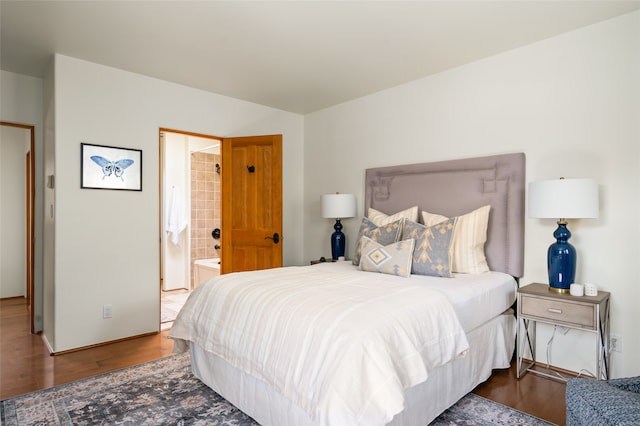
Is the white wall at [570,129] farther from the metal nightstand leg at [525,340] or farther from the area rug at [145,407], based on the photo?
the area rug at [145,407]

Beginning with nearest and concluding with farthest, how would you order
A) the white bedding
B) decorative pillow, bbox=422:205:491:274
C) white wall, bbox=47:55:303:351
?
1. the white bedding
2. decorative pillow, bbox=422:205:491:274
3. white wall, bbox=47:55:303:351

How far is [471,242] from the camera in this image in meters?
2.92

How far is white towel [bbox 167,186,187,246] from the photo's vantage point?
592cm

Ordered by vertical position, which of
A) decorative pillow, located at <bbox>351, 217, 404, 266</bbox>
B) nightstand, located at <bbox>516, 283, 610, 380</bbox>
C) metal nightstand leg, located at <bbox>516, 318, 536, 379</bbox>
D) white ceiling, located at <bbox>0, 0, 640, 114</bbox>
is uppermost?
white ceiling, located at <bbox>0, 0, 640, 114</bbox>

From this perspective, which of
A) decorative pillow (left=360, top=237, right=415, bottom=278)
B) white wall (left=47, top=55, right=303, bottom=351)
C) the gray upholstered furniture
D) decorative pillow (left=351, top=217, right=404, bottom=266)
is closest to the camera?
the gray upholstered furniture

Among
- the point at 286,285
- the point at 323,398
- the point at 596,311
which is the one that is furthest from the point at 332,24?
the point at 596,311

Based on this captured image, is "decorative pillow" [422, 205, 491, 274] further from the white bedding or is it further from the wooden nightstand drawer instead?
the wooden nightstand drawer

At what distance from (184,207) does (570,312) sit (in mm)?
5441

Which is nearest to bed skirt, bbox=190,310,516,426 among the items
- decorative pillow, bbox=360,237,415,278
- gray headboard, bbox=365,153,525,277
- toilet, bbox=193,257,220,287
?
gray headboard, bbox=365,153,525,277

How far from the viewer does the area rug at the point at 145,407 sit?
6.77 ft

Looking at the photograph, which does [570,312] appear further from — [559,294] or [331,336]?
[331,336]

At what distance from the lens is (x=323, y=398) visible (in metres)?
1.42

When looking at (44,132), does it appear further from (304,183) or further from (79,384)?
(304,183)

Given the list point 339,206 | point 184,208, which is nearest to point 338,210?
point 339,206
